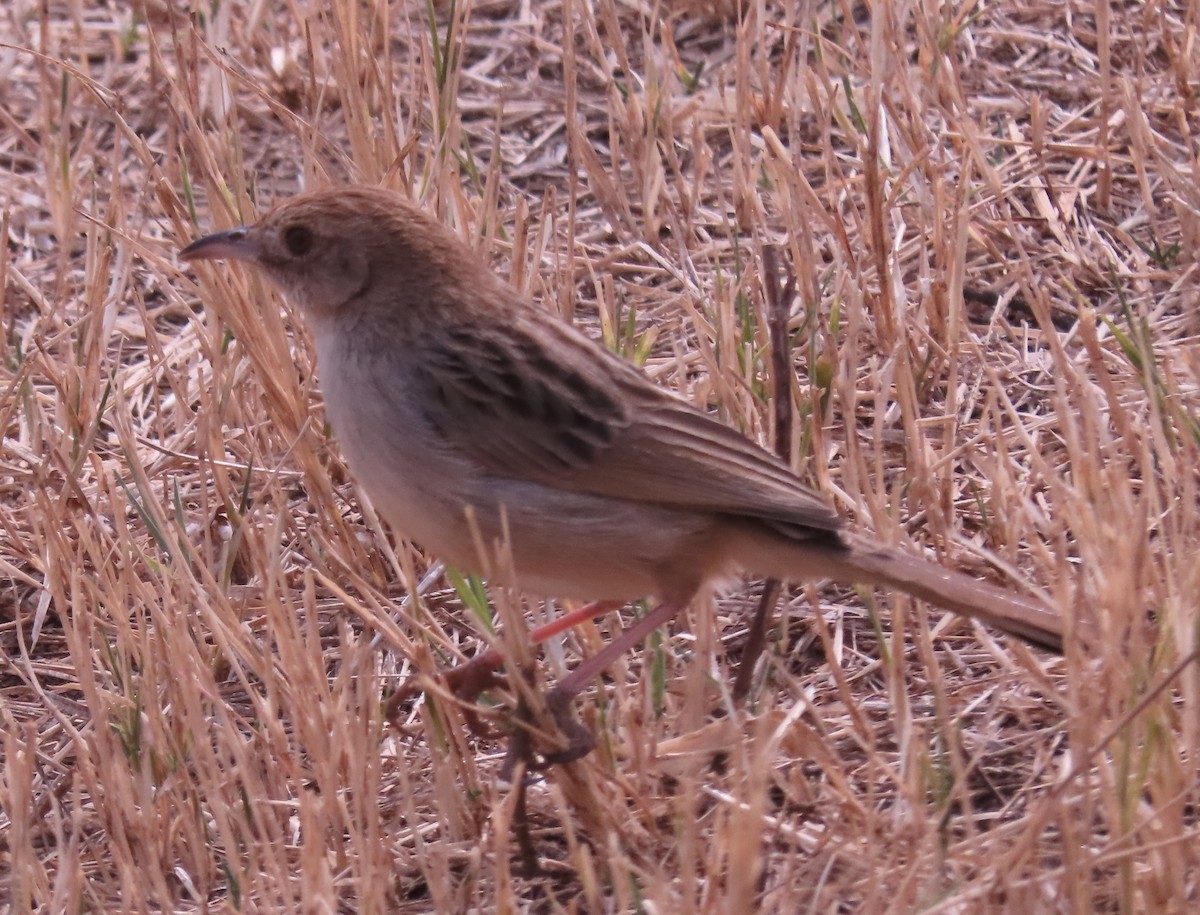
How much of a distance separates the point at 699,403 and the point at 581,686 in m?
1.54

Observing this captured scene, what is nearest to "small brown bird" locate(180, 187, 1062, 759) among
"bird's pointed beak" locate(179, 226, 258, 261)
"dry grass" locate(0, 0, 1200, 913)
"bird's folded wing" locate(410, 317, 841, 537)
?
"bird's folded wing" locate(410, 317, 841, 537)

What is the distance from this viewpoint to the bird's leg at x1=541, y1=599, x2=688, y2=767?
401 centimetres

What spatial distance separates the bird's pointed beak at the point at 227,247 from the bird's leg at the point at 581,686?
1597 millimetres

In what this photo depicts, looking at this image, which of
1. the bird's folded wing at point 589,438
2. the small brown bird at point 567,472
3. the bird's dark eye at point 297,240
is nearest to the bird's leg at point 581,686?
the small brown bird at point 567,472

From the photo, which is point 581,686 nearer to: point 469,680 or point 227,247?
point 469,680

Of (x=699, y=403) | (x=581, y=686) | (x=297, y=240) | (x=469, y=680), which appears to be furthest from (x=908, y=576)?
(x=297, y=240)

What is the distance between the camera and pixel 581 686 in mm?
4328

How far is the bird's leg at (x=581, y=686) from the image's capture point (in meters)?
4.01

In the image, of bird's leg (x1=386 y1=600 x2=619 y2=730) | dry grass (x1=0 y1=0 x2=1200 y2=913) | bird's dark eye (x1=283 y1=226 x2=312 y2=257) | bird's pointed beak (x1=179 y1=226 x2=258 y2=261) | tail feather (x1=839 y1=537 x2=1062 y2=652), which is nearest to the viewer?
dry grass (x1=0 y1=0 x2=1200 y2=913)

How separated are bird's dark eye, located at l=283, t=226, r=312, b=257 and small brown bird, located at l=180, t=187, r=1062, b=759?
0.98ft

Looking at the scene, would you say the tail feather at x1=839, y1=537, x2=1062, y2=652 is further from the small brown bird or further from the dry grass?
the dry grass

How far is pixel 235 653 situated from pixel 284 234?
1271mm

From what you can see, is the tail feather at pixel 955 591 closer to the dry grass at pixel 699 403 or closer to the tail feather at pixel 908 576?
the tail feather at pixel 908 576

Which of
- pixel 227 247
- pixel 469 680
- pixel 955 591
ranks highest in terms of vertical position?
pixel 227 247
